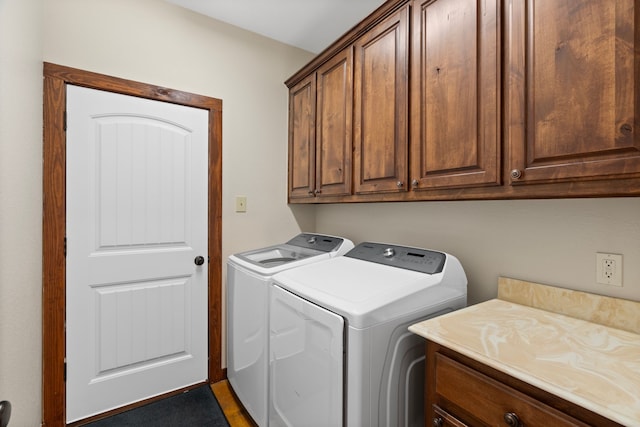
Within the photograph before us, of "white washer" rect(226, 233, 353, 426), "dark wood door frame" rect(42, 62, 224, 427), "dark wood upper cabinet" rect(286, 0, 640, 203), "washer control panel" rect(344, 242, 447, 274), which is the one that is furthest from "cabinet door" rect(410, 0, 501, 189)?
"dark wood door frame" rect(42, 62, 224, 427)

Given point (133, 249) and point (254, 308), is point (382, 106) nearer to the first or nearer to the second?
point (254, 308)

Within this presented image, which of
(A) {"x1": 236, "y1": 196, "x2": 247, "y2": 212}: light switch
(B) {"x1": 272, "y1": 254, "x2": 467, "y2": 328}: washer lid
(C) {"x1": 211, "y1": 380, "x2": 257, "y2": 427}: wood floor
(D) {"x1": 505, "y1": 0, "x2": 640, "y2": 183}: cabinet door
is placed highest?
(D) {"x1": 505, "y1": 0, "x2": 640, "y2": 183}: cabinet door

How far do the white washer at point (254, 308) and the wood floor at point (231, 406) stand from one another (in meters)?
0.07

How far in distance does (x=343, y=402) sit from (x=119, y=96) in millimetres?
2051

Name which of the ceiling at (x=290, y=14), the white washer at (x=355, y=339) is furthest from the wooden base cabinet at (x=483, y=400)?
the ceiling at (x=290, y=14)

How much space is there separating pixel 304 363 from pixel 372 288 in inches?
17.0

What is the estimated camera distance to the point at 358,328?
3.34 feet

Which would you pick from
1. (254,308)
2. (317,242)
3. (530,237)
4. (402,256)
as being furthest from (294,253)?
(530,237)

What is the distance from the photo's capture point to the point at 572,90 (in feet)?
2.95

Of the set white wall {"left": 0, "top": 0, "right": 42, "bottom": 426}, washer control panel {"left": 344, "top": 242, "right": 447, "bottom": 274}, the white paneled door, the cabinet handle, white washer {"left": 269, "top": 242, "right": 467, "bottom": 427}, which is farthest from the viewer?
the white paneled door

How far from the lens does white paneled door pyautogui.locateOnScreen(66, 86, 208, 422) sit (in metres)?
1.72

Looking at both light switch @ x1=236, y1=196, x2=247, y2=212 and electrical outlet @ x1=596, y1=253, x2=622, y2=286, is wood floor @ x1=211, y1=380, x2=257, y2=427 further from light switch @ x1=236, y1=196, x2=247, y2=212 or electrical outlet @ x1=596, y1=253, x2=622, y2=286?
electrical outlet @ x1=596, y1=253, x2=622, y2=286

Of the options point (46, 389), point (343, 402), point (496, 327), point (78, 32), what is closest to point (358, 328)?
point (343, 402)

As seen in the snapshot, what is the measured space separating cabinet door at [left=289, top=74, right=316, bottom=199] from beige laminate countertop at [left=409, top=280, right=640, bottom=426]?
1.35 meters
